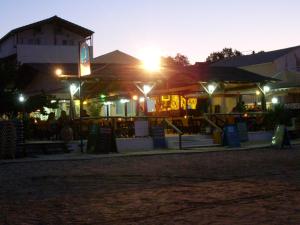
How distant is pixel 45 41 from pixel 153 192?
41.4m

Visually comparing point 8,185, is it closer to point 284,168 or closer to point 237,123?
point 284,168

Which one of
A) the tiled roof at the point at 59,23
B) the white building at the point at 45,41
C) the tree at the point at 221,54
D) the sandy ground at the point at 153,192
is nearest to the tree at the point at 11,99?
the sandy ground at the point at 153,192

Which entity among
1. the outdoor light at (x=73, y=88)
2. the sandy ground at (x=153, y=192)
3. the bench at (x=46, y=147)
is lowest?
the sandy ground at (x=153, y=192)

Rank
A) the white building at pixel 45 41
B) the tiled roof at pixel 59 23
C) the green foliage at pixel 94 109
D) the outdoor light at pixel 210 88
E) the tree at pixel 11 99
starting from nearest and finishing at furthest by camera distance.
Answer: the tree at pixel 11 99, the outdoor light at pixel 210 88, the green foliage at pixel 94 109, the white building at pixel 45 41, the tiled roof at pixel 59 23

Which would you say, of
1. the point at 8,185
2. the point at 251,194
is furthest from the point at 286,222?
the point at 8,185

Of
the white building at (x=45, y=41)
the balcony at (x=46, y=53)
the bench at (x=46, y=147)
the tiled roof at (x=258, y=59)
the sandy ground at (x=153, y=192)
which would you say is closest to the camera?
the sandy ground at (x=153, y=192)

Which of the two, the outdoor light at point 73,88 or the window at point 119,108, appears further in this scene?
the window at point 119,108

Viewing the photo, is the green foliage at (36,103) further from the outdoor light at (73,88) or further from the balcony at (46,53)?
the balcony at (46,53)

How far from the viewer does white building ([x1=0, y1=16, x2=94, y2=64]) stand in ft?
150

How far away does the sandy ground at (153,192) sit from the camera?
724 centimetres

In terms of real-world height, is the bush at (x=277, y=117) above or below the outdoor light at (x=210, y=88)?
below

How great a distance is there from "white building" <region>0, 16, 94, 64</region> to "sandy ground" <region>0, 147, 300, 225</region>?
30.8m

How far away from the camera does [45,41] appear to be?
49219 millimetres

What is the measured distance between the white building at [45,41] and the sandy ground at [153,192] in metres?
30.8
